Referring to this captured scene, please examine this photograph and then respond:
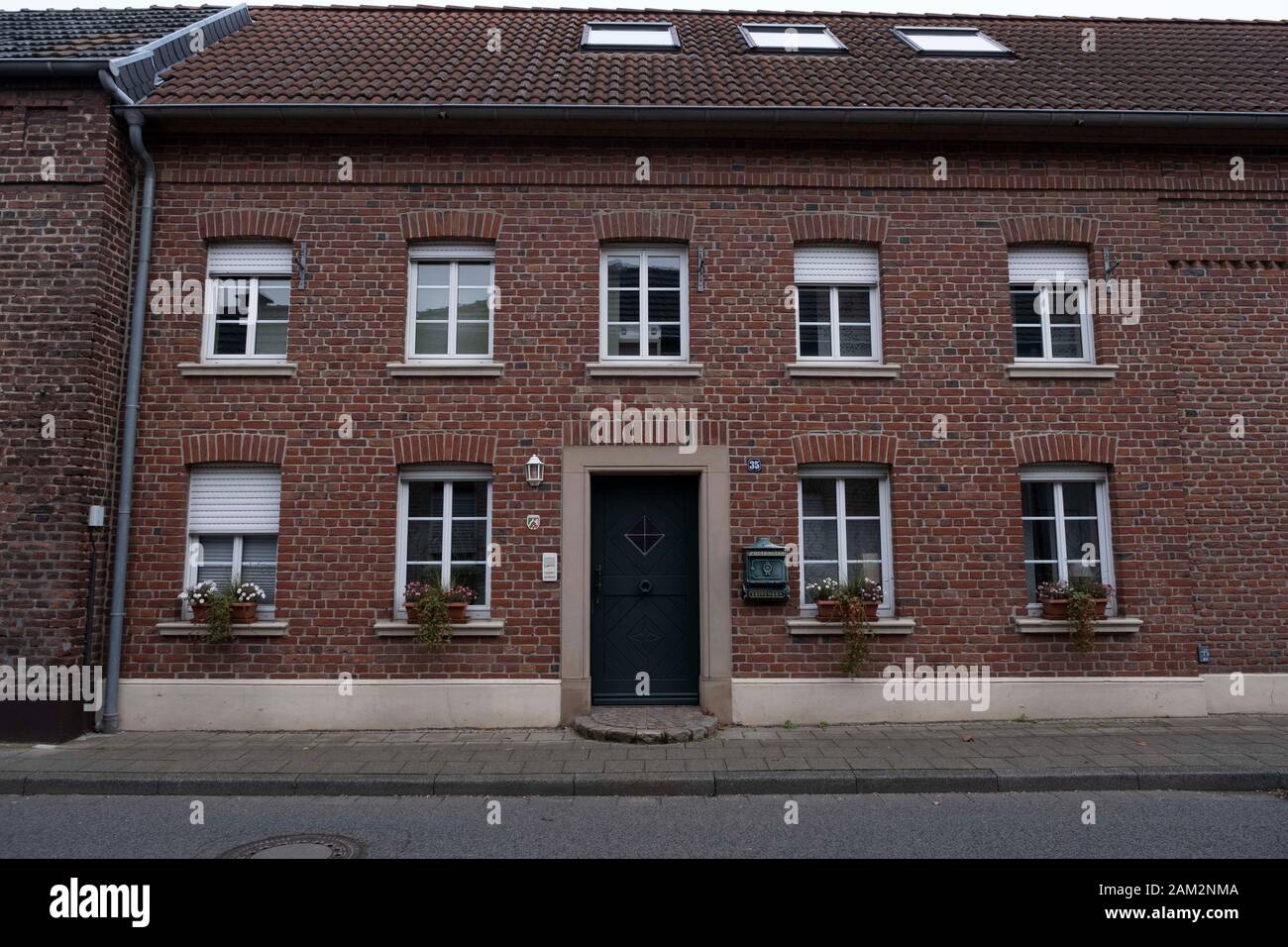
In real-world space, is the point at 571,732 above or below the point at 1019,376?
below

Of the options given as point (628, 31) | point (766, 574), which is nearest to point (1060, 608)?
point (766, 574)

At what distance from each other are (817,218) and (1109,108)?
11.4 ft

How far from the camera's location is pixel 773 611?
8414mm

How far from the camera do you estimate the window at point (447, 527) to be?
28.0 ft

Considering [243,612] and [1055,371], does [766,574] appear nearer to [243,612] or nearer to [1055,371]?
[1055,371]

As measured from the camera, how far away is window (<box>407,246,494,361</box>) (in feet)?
29.1

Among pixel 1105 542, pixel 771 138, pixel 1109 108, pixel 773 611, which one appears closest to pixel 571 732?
pixel 773 611

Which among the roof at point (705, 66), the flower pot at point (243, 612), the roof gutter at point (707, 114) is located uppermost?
the roof at point (705, 66)

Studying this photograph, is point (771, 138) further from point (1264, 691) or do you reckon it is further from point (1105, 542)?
point (1264, 691)

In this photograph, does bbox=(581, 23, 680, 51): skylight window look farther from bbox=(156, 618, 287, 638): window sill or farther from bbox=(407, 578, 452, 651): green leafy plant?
bbox=(156, 618, 287, 638): window sill

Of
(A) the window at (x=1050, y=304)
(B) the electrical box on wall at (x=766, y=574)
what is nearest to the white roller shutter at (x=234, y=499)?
(B) the electrical box on wall at (x=766, y=574)

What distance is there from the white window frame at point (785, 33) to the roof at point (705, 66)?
0.16 m

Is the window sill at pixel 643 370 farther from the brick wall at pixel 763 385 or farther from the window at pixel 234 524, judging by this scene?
the window at pixel 234 524

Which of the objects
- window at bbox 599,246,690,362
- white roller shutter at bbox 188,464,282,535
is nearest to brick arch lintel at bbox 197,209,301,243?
→ white roller shutter at bbox 188,464,282,535
